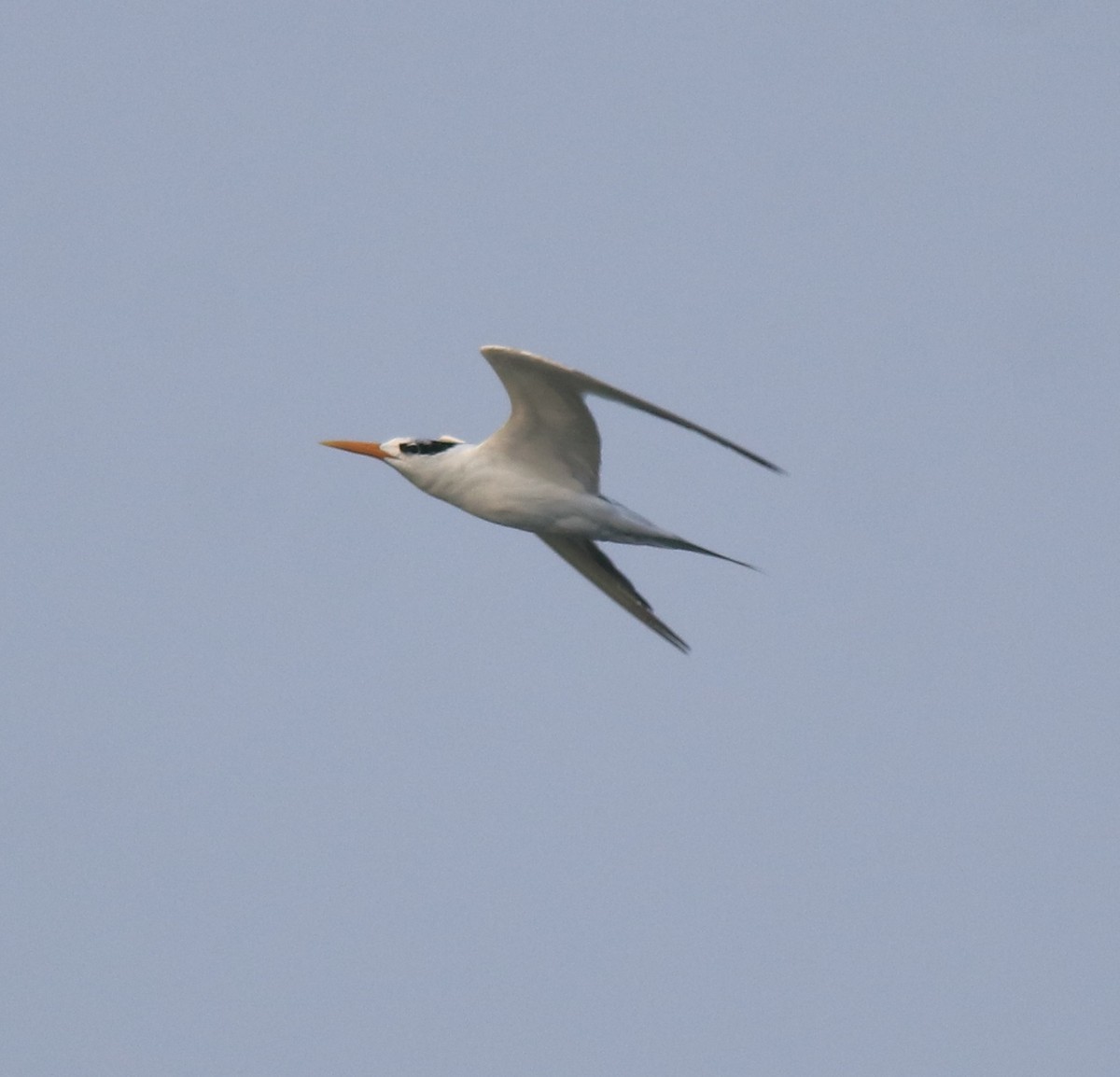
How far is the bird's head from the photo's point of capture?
14.4 meters

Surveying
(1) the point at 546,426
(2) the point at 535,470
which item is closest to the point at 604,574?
(2) the point at 535,470

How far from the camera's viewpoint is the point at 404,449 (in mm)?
14586

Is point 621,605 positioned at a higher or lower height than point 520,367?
lower

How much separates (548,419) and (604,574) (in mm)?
2352

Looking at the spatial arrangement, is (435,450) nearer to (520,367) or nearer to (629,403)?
(520,367)

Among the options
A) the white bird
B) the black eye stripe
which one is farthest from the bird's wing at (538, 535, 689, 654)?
the black eye stripe

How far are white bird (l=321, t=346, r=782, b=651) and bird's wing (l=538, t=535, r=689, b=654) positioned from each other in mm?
709

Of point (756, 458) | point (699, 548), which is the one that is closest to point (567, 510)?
point (699, 548)

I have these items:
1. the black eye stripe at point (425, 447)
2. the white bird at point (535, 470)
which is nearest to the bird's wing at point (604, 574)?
the white bird at point (535, 470)

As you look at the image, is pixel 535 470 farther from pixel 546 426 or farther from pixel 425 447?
pixel 425 447

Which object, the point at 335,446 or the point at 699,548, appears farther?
the point at 335,446

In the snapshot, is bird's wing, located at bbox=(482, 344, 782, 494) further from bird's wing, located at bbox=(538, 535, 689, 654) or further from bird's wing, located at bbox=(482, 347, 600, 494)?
bird's wing, located at bbox=(538, 535, 689, 654)

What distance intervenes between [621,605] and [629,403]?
4493mm

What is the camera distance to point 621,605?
15461 mm
